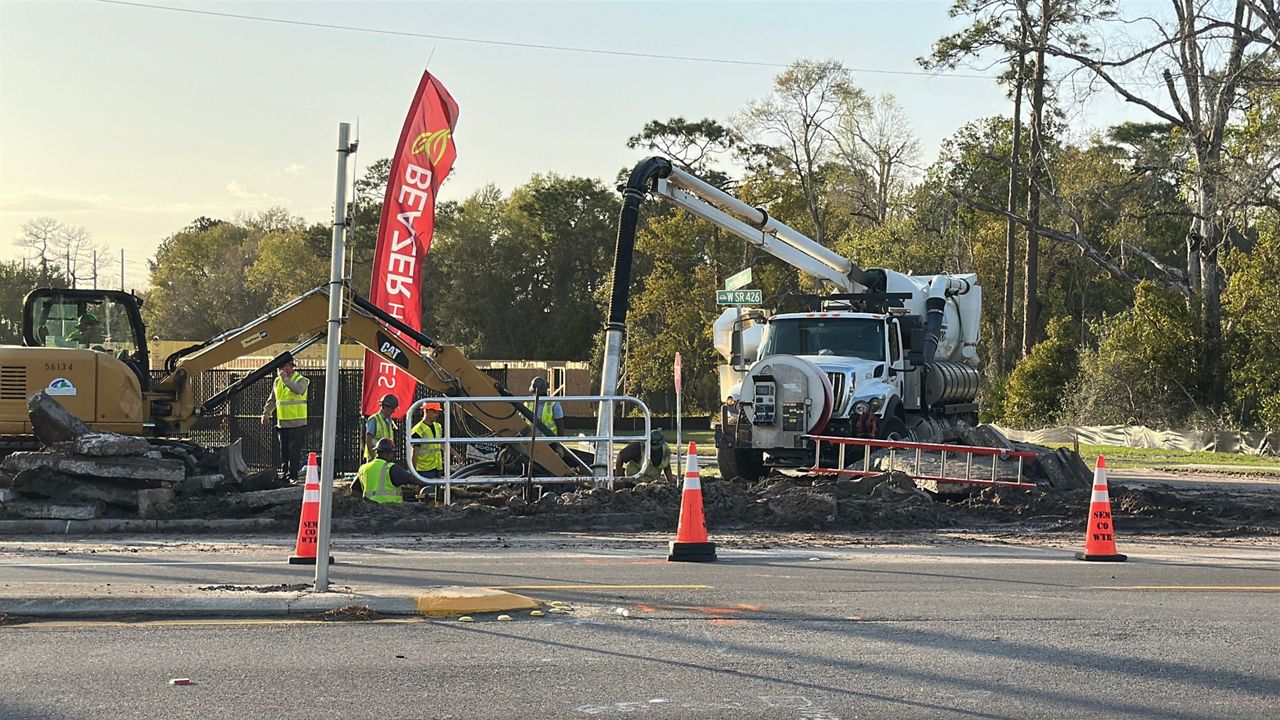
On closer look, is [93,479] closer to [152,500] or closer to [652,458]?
[152,500]

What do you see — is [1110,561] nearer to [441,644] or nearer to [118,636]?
[441,644]

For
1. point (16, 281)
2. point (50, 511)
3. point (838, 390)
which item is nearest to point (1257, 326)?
point (838, 390)

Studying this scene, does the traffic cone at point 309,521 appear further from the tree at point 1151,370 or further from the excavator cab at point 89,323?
the tree at point 1151,370

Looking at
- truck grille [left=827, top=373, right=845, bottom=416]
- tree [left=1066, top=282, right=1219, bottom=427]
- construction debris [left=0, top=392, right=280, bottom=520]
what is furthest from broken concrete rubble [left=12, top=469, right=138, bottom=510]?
tree [left=1066, top=282, right=1219, bottom=427]

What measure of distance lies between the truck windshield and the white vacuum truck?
0.02 metres

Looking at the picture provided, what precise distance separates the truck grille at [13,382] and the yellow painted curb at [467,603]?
361 inches

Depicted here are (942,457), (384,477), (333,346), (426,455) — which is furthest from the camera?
(942,457)

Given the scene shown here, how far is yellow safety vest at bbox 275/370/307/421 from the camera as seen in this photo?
65.4 feet

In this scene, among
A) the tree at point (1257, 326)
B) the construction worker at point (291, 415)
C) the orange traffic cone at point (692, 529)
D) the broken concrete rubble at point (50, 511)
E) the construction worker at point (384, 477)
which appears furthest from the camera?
the tree at point (1257, 326)

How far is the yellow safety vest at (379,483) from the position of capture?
15.6 meters

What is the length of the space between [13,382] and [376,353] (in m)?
4.27

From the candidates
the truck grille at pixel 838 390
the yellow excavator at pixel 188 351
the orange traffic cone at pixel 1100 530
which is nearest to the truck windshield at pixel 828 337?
the truck grille at pixel 838 390

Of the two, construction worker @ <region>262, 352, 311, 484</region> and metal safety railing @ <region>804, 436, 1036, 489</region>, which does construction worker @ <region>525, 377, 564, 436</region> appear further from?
construction worker @ <region>262, 352, 311, 484</region>

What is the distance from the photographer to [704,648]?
25.4 feet
